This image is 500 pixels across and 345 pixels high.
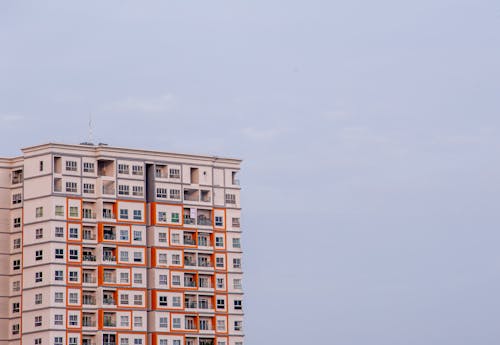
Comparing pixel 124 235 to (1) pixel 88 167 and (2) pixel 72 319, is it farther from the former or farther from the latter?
(2) pixel 72 319

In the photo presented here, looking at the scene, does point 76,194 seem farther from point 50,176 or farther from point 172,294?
point 172,294

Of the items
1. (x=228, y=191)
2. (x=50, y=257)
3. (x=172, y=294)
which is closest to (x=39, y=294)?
(x=50, y=257)

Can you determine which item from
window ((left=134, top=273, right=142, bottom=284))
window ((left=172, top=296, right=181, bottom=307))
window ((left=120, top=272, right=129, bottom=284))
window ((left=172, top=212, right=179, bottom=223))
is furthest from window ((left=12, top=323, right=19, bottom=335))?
window ((left=172, top=212, right=179, bottom=223))

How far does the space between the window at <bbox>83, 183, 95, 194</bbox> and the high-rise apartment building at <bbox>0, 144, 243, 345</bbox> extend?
4.4 inches

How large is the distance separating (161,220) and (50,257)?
47.3 feet

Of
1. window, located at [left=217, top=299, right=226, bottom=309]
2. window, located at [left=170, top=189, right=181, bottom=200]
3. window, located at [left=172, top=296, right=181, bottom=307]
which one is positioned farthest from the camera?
window, located at [left=217, top=299, right=226, bottom=309]

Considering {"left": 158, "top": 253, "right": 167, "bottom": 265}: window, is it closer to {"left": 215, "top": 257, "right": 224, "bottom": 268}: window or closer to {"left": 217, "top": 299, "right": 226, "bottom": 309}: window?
{"left": 215, "top": 257, "right": 224, "bottom": 268}: window

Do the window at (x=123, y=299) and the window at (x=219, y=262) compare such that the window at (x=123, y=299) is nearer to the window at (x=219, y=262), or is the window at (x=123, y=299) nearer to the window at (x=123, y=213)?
the window at (x=123, y=213)

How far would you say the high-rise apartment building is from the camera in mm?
157000

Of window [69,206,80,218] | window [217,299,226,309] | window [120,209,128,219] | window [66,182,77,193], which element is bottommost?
window [217,299,226,309]

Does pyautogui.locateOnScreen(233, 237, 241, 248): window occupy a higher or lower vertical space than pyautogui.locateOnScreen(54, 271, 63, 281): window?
higher

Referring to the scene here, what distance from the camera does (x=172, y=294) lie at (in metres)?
162

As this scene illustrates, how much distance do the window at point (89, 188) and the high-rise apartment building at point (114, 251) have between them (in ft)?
0.37

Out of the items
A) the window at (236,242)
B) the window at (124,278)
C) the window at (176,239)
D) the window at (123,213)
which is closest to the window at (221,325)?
the window at (236,242)
